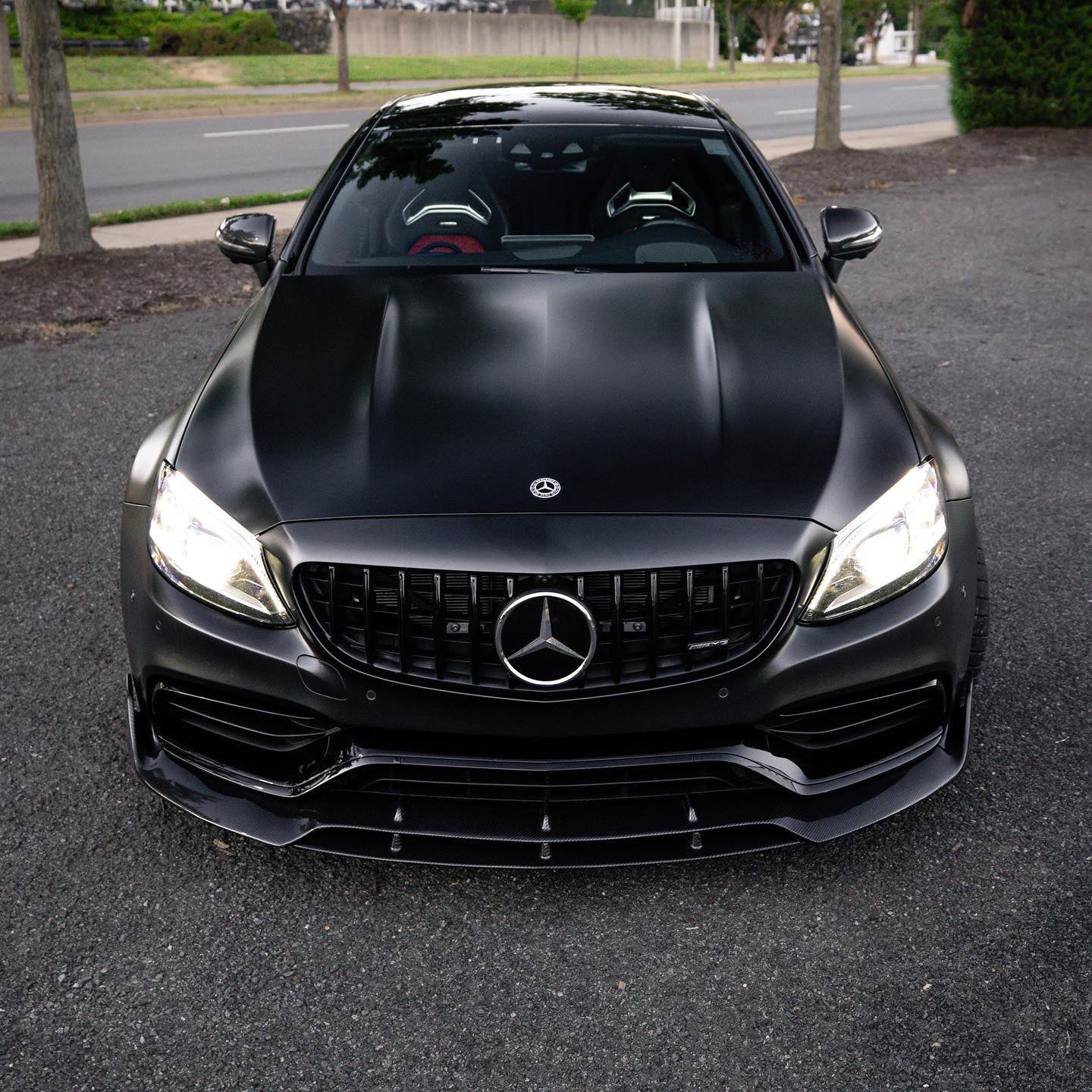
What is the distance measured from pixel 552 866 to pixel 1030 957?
1.00 meters

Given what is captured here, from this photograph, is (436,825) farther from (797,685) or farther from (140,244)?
(140,244)

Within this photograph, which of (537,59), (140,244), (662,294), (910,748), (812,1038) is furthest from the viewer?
(537,59)

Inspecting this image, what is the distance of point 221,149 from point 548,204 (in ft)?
48.4

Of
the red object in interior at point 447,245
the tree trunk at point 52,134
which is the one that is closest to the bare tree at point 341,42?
the tree trunk at point 52,134

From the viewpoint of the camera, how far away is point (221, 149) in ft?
57.1

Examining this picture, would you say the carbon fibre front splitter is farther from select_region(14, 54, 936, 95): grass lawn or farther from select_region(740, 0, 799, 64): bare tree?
select_region(740, 0, 799, 64): bare tree

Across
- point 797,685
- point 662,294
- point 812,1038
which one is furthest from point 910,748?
point 662,294

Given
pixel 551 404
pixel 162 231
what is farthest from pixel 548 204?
pixel 162 231

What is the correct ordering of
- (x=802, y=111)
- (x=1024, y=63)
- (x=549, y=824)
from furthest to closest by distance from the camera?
(x=802, y=111) < (x=1024, y=63) < (x=549, y=824)

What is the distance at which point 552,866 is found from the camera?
8.21 ft

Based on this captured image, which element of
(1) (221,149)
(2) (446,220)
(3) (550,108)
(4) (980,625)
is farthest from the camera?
(1) (221,149)

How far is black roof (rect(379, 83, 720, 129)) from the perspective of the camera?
437cm

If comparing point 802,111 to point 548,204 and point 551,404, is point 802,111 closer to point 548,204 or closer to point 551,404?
point 548,204

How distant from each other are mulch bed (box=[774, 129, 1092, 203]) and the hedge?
27.3m
